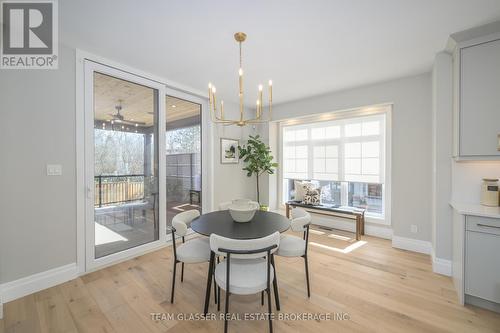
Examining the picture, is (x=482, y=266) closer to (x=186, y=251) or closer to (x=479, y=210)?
(x=479, y=210)

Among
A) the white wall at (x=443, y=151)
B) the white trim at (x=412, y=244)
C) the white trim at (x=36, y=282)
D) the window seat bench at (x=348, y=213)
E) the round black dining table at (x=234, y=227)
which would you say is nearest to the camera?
the round black dining table at (x=234, y=227)

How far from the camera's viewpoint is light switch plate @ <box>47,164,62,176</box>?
2352mm

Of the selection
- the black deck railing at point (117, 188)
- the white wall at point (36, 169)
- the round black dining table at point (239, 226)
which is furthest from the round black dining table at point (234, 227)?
the white wall at point (36, 169)

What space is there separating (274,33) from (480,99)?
7.54 feet

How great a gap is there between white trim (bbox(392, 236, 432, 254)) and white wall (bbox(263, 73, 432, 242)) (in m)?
0.06

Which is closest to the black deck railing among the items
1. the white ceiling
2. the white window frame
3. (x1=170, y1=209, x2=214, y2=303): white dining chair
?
(x1=170, y1=209, x2=214, y2=303): white dining chair

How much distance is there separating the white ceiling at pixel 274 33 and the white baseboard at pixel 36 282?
2.62 meters

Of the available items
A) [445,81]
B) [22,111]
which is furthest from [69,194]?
[445,81]

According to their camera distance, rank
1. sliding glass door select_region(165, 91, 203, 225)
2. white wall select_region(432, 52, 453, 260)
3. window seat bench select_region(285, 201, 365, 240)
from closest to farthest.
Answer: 1. white wall select_region(432, 52, 453, 260)
2. sliding glass door select_region(165, 91, 203, 225)
3. window seat bench select_region(285, 201, 365, 240)

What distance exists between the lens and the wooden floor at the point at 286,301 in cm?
179

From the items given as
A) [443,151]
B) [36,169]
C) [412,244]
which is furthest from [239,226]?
[412,244]

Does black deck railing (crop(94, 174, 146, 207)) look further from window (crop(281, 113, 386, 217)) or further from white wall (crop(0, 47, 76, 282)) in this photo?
window (crop(281, 113, 386, 217))

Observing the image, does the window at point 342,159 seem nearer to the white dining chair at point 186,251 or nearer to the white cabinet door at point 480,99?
the white cabinet door at point 480,99

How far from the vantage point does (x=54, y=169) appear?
238cm
